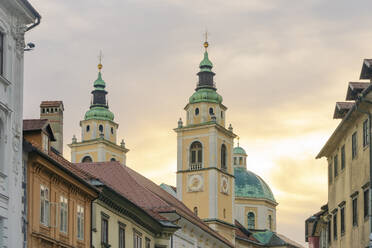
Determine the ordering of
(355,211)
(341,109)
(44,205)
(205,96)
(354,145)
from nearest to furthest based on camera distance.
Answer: (44,205) → (355,211) → (354,145) → (341,109) → (205,96)

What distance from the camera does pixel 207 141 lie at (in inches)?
4732

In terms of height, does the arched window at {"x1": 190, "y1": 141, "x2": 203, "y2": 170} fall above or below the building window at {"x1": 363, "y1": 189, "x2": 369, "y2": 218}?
above

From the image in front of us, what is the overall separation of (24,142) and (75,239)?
7.24m

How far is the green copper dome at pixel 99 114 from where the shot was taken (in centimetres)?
14400

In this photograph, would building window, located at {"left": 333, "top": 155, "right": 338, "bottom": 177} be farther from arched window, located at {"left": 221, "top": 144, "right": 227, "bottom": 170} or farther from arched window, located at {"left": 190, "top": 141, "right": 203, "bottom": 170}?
arched window, located at {"left": 221, "top": 144, "right": 227, "bottom": 170}

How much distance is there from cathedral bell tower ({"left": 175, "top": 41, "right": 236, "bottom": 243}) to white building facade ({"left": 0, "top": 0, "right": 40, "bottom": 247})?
85.5 meters

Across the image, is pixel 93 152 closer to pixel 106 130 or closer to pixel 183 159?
pixel 106 130

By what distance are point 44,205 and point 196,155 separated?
8817 centimetres

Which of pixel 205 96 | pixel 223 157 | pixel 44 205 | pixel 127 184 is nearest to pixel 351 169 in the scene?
pixel 44 205

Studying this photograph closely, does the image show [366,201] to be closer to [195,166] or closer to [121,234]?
[121,234]

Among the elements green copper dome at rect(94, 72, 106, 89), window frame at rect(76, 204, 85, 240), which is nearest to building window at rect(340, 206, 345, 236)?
window frame at rect(76, 204, 85, 240)

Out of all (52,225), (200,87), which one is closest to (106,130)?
(200,87)

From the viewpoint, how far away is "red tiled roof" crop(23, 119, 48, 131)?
33000 millimetres

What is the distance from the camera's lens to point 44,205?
33.0m
